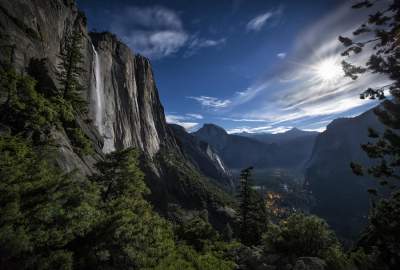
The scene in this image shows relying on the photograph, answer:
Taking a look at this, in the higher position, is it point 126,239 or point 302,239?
point 126,239

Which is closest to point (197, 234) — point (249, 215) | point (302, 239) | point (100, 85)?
point (302, 239)

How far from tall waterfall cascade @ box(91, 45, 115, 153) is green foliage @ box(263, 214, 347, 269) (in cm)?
4609

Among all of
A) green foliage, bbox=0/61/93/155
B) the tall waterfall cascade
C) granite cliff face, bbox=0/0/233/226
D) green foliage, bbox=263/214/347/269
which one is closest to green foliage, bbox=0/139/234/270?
green foliage, bbox=0/61/93/155

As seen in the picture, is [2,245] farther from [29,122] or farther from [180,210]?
[180,210]

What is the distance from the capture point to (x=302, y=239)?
60.6ft

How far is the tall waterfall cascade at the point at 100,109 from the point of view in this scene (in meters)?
56.4

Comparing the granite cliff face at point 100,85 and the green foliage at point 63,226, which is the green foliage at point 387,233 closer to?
the green foliage at point 63,226

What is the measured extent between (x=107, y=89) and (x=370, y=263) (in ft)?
222

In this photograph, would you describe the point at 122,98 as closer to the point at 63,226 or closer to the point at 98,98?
the point at 98,98

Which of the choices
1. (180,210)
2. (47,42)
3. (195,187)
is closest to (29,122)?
(47,42)

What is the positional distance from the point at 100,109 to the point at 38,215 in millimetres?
55330

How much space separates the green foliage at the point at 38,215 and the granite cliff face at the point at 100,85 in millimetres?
4260

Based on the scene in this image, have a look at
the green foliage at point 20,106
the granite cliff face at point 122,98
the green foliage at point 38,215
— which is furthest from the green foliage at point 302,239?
the granite cliff face at point 122,98

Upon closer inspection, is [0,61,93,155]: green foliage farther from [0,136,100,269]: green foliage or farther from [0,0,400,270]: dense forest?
[0,136,100,269]: green foliage
